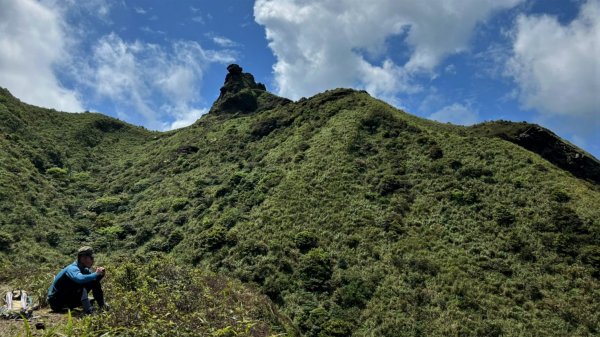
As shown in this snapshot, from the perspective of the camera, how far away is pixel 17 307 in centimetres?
1127

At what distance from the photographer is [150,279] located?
1388 cm

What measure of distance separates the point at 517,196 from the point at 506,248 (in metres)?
7.62

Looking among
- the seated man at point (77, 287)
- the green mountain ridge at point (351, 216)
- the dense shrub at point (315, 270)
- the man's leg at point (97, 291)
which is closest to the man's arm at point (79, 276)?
the seated man at point (77, 287)

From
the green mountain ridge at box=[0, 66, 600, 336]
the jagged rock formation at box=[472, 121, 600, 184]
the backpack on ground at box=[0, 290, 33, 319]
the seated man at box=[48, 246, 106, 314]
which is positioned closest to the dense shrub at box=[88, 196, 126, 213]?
the green mountain ridge at box=[0, 66, 600, 336]

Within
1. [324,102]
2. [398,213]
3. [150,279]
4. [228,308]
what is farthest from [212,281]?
[324,102]

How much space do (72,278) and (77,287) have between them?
1.89ft

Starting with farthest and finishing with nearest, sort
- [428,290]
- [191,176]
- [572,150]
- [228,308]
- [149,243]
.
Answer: [191,176]
[572,150]
[149,243]
[428,290]
[228,308]

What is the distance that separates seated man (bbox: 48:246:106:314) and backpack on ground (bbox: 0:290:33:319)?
2.13 feet

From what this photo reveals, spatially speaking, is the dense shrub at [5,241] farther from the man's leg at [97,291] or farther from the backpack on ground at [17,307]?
the man's leg at [97,291]

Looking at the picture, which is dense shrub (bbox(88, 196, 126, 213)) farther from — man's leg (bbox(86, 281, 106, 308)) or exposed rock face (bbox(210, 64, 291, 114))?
man's leg (bbox(86, 281, 106, 308))

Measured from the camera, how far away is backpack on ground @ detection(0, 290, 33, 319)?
10695 millimetres

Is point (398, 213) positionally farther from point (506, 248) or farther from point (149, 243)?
point (149, 243)

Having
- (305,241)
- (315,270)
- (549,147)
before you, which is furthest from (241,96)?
(315,270)

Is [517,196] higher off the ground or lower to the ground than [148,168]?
lower
